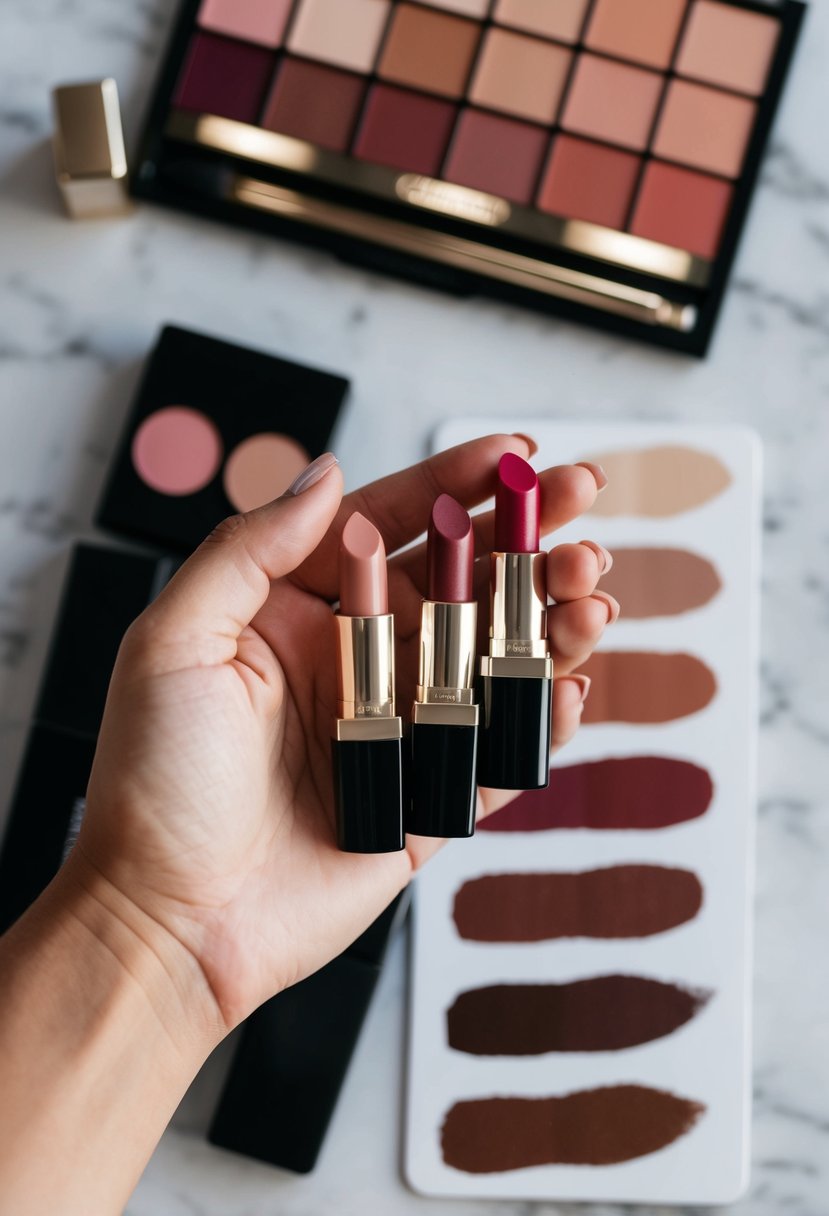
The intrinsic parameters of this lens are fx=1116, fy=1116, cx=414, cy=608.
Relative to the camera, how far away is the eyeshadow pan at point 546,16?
42.8 inches

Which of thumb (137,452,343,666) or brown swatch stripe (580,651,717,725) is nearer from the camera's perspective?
thumb (137,452,343,666)

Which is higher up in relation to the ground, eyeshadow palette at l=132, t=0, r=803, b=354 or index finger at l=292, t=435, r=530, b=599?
eyeshadow palette at l=132, t=0, r=803, b=354

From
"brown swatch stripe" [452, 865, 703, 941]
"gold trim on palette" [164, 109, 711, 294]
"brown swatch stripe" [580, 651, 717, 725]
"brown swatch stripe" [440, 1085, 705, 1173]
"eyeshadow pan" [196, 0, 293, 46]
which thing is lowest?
"brown swatch stripe" [440, 1085, 705, 1173]

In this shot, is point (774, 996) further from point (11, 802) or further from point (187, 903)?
point (11, 802)

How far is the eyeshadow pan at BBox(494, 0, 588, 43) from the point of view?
1087mm

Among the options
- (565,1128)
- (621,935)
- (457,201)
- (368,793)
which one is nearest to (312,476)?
(368,793)

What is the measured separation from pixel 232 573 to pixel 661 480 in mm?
518

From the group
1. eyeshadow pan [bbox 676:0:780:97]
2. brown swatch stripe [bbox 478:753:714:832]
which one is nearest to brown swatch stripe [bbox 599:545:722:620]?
brown swatch stripe [bbox 478:753:714:832]

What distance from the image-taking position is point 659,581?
3.58 feet

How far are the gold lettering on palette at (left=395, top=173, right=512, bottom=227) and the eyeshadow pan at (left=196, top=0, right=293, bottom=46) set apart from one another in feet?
0.63

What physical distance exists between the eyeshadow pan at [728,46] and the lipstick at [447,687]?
1.98 ft

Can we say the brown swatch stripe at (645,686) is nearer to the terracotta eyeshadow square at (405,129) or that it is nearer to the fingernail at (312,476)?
the fingernail at (312,476)

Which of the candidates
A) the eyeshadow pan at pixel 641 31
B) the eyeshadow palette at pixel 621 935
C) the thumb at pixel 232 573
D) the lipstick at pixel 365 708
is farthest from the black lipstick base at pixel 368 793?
the eyeshadow pan at pixel 641 31

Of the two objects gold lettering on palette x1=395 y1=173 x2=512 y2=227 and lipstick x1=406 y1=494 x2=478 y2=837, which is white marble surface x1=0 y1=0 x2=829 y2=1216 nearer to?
gold lettering on palette x1=395 y1=173 x2=512 y2=227
